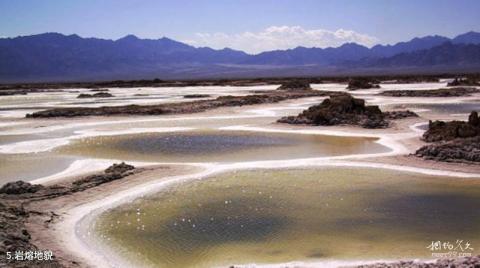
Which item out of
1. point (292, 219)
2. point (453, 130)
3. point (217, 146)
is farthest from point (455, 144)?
point (217, 146)

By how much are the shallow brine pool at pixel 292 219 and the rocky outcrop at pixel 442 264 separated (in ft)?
2.29

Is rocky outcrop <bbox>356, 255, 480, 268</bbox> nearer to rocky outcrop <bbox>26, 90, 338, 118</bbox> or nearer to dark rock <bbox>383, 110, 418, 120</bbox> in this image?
dark rock <bbox>383, 110, 418, 120</bbox>

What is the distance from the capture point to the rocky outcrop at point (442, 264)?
8.21 meters

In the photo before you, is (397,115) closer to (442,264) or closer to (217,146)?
(217,146)

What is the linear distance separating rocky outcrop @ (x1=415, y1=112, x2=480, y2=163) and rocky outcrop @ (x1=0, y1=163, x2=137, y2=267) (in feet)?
35.0

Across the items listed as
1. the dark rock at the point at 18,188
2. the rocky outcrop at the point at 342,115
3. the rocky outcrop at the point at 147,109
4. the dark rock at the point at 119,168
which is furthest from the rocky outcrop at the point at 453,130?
the rocky outcrop at the point at 147,109

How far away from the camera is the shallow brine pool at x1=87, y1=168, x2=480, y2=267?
9789mm

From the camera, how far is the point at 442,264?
8477 mm

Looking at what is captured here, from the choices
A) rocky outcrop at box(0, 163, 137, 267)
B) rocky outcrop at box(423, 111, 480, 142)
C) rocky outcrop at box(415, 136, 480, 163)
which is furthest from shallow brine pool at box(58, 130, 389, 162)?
rocky outcrop at box(0, 163, 137, 267)

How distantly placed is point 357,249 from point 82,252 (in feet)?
17.9

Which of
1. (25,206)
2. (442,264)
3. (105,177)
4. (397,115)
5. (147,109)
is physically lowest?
(442,264)

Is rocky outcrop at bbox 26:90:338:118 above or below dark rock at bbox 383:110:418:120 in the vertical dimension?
above

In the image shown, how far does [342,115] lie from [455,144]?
11.0 metres

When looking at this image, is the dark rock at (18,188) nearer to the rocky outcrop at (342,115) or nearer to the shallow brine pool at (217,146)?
the shallow brine pool at (217,146)
